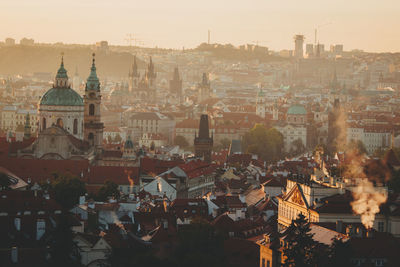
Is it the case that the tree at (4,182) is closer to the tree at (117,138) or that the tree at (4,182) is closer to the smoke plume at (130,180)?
the smoke plume at (130,180)

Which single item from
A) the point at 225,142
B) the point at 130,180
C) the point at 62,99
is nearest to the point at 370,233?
the point at 130,180

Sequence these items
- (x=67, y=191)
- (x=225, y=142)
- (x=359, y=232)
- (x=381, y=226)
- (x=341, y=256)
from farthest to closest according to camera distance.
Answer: (x=225, y=142) < (x=67, y=191) < (x=381, y=226) < (x=359, y=232) < (x=341, y=256)

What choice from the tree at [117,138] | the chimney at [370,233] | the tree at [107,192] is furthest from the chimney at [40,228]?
the tree at [117,138]

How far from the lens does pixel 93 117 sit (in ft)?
262

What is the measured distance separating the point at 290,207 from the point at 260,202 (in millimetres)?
9278

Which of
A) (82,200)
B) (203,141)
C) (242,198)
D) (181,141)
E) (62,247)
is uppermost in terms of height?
(62,247)

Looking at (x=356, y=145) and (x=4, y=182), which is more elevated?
(x=4, y=182)

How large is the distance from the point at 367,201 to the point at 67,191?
1536cm

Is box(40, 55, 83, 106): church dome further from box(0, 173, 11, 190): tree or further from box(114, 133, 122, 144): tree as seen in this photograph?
box(114, 133, 122, 144): tree

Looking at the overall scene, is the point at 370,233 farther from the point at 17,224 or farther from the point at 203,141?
the point at 203,141

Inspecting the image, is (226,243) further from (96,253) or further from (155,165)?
(155,165)

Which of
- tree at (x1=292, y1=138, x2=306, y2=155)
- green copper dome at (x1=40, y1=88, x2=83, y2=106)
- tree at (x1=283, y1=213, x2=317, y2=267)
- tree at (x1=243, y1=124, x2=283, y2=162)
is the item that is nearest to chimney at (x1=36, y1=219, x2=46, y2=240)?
tree at (x1=283, y1=213, x2=317, y2=267)

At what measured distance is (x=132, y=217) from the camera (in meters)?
48.1

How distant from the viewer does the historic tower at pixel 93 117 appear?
261ft
